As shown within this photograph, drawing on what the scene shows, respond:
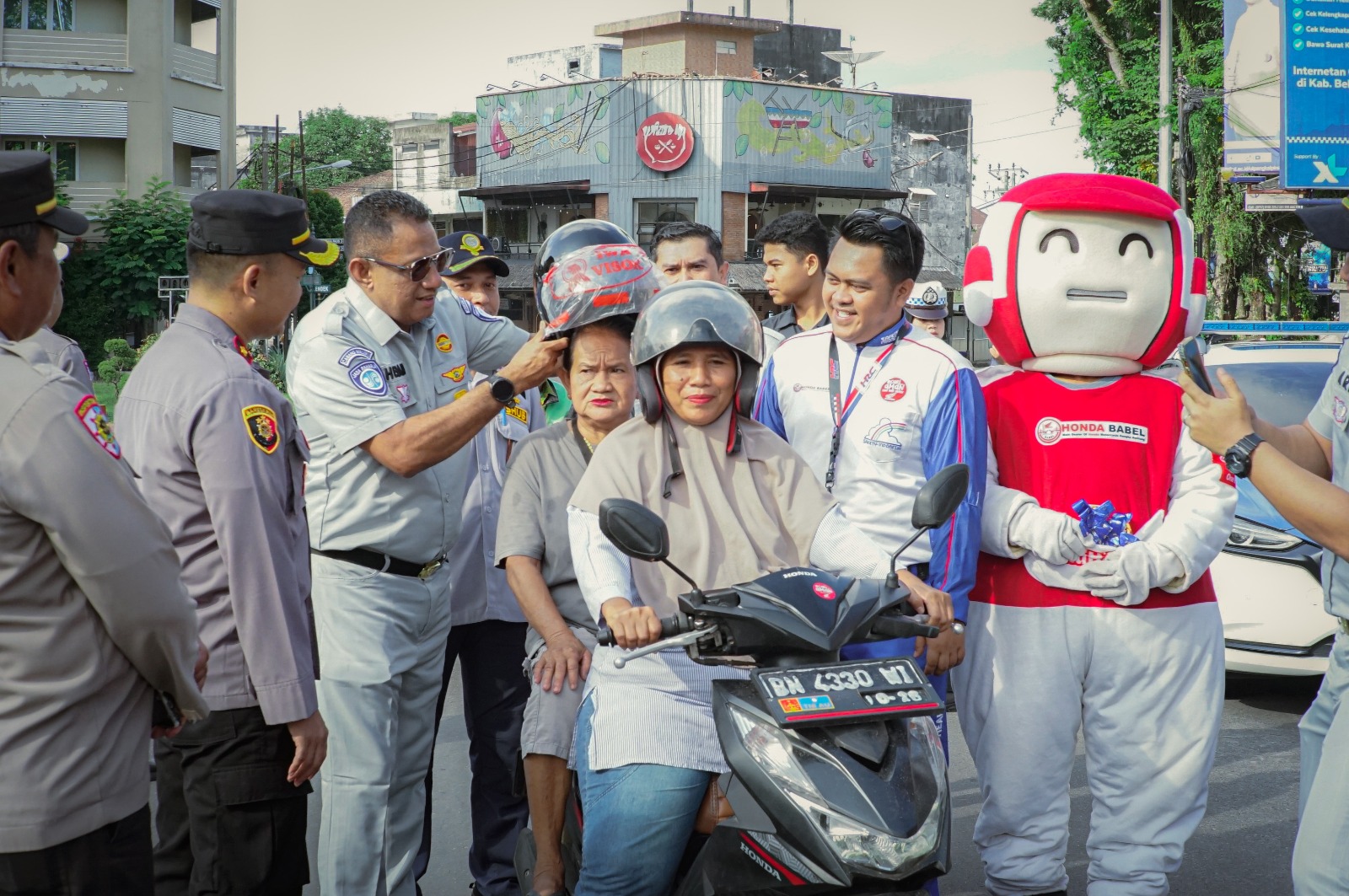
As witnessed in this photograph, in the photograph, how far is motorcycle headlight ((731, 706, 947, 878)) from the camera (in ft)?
7.62

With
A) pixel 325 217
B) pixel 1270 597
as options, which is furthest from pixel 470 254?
pixel 325 217

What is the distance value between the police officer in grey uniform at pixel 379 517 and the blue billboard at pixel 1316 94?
14.7 meters

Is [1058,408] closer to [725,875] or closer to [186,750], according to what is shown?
[725,875]

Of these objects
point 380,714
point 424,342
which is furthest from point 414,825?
point 424,342

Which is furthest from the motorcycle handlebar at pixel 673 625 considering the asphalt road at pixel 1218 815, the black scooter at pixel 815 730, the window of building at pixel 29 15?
the window of building at pixel 29 15

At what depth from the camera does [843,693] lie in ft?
8.08

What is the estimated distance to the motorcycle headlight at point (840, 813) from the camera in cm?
232

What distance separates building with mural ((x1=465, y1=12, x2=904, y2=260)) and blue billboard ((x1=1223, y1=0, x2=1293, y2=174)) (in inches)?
900

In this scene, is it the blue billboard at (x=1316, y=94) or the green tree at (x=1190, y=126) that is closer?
the blue billboard at (x=1316, y=94)

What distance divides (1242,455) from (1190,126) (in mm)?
23221

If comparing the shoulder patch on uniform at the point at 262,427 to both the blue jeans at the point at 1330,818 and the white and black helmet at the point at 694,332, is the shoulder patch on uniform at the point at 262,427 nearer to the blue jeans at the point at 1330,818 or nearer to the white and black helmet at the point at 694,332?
the white and black helmet at the point at 694,332

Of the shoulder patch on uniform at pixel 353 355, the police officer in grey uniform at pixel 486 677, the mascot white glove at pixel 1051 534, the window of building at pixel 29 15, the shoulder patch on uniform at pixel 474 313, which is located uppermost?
the window of building at pixel 29 15

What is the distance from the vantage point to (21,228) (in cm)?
239

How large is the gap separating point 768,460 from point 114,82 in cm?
3596
